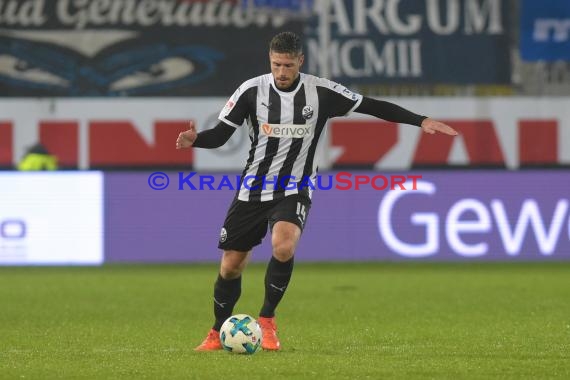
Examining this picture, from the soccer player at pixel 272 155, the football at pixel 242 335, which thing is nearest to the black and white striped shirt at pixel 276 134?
the soccer player at pixel 272 155

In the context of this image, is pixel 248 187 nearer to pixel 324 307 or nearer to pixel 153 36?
pixel 324 307

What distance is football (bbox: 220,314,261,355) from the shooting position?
767 cm

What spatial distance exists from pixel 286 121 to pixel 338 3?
44.0 ft

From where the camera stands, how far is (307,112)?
8062mm

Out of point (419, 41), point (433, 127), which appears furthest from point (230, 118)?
point (419, 41)

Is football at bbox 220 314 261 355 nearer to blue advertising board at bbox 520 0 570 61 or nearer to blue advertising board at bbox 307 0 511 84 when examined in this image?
blue advertising board at bbox 307 0 511 84

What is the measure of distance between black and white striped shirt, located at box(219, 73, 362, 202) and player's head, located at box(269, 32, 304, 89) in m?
0.13

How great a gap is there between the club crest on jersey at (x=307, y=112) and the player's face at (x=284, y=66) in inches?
7.0

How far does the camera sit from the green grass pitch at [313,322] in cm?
717

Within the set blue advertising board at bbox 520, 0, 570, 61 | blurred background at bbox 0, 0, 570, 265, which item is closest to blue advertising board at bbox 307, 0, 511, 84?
blurred background at bbox 0, 0, 570, 265

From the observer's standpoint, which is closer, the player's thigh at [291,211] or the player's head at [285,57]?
the player's head at [285,57]

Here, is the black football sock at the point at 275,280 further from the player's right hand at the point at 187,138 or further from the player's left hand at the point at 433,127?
the player's left hand at the point at 433,127

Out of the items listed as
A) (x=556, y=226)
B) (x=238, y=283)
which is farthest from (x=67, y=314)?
(x=556, y=226)

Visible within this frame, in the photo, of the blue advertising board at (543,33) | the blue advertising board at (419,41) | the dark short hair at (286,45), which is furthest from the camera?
the blue advertising board at (419,41)
